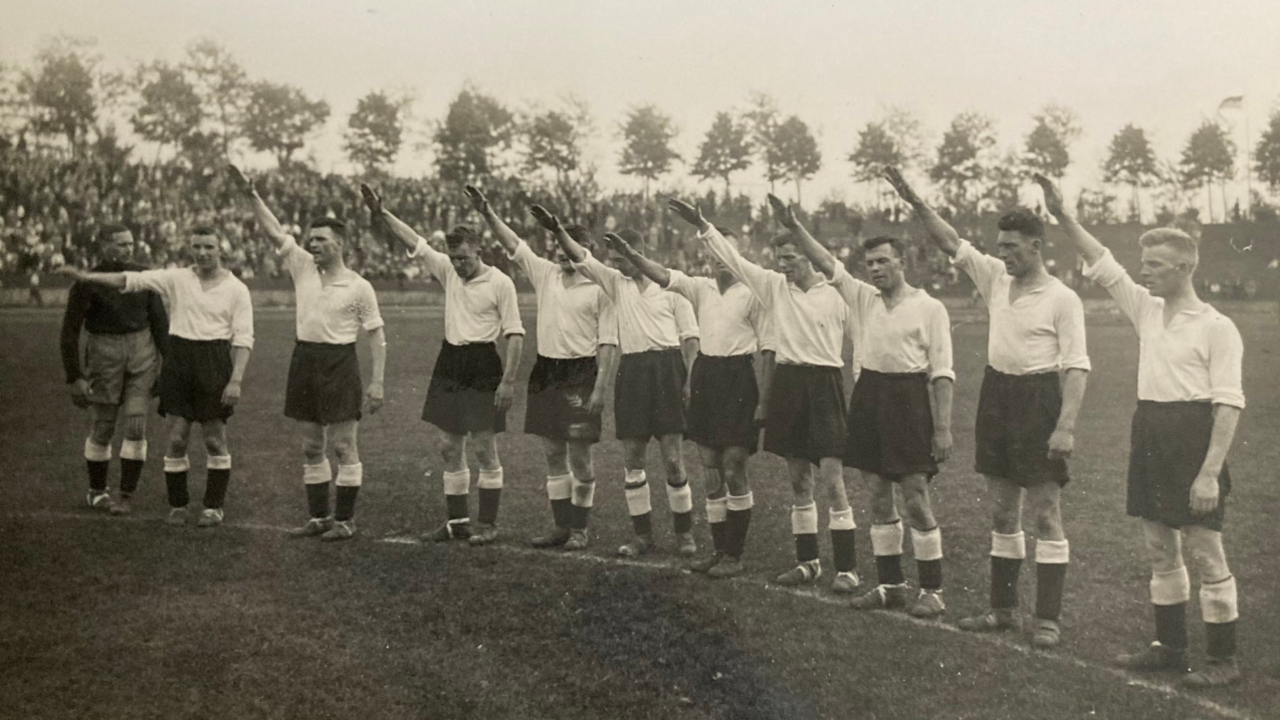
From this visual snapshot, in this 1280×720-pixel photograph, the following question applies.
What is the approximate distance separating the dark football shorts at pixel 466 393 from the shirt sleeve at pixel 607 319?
0.72 m

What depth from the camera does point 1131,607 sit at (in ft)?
16.6

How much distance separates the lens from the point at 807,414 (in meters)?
5.35

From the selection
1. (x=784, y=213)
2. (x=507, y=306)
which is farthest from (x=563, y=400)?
(x=784, y=213)

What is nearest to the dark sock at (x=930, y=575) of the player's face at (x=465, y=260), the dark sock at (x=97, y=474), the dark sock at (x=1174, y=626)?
the dark sock at (x=1174, y=626)

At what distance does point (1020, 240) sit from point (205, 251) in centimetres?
482

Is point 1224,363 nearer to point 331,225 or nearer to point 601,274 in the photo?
point 601,274

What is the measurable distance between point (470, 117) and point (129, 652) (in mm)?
11426

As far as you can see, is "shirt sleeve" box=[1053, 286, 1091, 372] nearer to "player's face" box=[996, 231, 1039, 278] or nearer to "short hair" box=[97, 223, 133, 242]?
"player's face" box=[996, 231, 1039, 278]

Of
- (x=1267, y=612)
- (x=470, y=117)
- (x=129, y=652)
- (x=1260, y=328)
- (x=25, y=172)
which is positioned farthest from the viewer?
(x=1260, y=328)

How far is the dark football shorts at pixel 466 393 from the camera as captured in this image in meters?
6.25

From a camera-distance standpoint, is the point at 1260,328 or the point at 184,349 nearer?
the point at 184,349

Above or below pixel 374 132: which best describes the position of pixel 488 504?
below

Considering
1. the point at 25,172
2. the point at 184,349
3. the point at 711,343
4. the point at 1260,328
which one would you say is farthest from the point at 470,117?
the point at 1260,328

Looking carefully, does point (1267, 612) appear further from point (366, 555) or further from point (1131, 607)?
point (366, 555)
